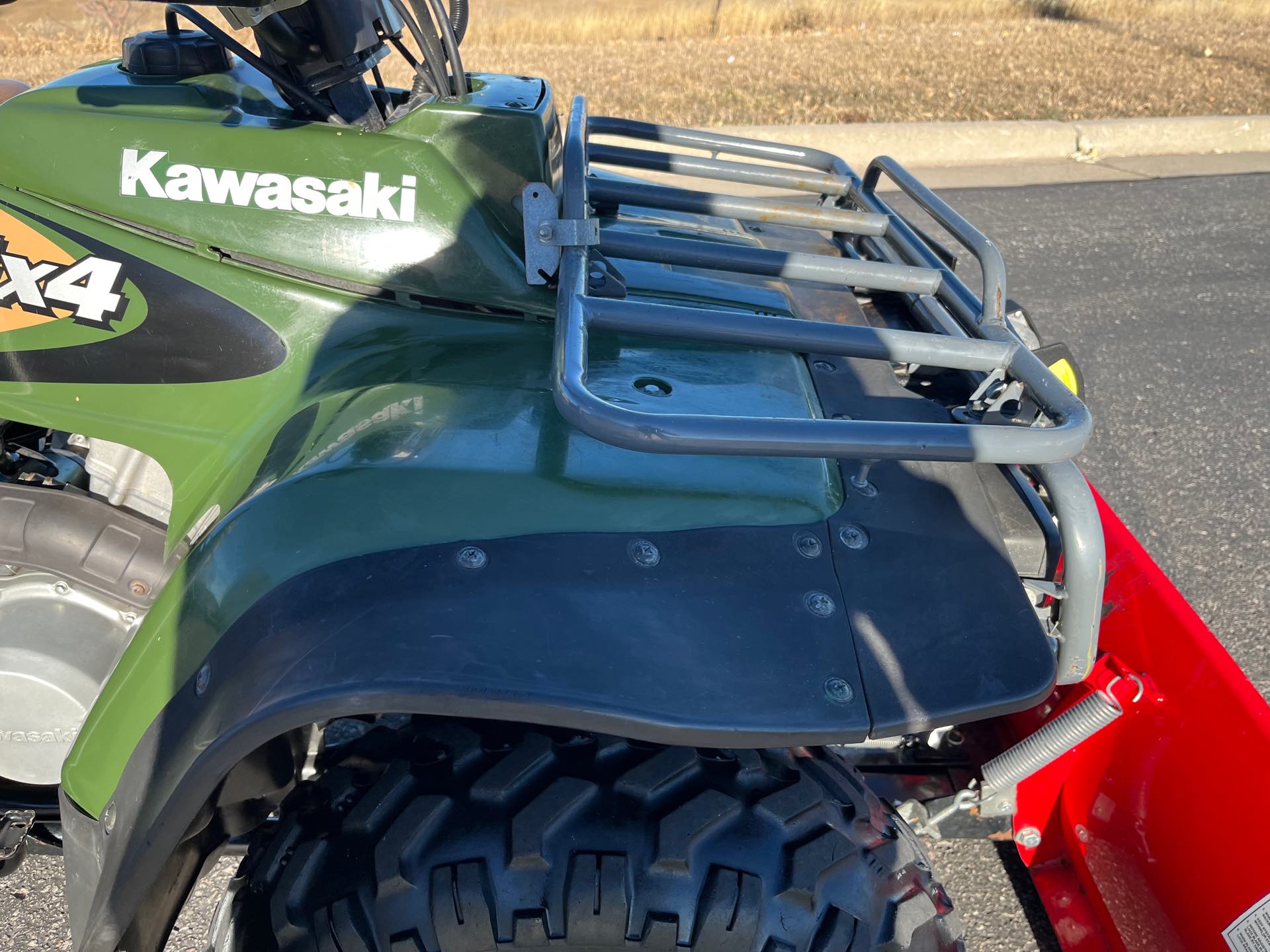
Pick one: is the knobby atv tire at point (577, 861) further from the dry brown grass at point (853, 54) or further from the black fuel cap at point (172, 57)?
the dry brown grass at point (853, 54)

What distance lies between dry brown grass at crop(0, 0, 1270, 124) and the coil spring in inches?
249

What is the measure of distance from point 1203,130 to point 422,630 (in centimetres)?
874

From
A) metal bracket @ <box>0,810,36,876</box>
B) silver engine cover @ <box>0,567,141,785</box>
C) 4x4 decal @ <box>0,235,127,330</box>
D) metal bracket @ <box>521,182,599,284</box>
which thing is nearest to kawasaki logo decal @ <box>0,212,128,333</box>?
4x4 decal @ <box>0,235,127,330</box>

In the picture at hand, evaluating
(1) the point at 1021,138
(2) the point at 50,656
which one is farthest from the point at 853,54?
(2) the point at 50,656

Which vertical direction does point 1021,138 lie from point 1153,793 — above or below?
below

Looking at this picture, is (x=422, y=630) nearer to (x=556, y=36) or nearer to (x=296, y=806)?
(x=296, y=806)

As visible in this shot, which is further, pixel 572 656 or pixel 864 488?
pixel 864 488

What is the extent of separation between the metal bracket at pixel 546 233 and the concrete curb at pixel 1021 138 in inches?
221

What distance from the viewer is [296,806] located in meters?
1.39

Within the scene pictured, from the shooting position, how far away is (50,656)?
180 cm

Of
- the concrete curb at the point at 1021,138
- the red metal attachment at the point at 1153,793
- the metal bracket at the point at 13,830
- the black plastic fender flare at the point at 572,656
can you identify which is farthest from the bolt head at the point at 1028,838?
the concrete curb at the point at 1021,138

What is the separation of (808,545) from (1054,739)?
29.1 inches

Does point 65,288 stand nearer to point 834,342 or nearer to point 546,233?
point 546,233

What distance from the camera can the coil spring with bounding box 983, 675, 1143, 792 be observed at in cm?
171
